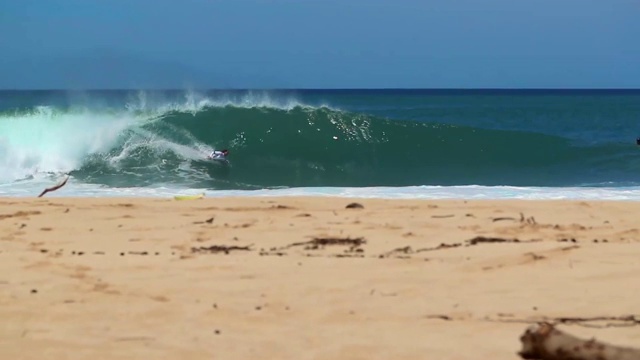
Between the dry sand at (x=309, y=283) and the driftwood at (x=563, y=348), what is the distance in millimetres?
153

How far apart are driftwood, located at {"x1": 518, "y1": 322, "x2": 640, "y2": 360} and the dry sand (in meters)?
0.15

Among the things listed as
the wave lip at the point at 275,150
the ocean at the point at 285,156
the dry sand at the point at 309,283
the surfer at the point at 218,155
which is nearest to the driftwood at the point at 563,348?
the dry sand at the point at 309,283

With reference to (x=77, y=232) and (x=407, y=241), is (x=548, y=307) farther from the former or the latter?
(x=77, y=232)

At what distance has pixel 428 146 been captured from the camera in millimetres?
22500

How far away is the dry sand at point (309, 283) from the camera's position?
415 cm

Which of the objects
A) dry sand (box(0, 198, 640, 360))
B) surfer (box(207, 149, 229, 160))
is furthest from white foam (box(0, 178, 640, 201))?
surfer (box(207, 149, 229, 160))

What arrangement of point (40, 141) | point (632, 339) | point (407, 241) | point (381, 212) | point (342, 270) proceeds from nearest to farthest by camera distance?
point (632, 339), point (342, 270), point (407, 241), point (381, 212), point (40, 141)

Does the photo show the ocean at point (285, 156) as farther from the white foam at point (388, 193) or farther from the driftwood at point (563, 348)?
the driftwood at point (563, 348)

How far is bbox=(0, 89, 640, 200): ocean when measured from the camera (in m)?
14.5

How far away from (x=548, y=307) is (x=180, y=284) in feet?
7.38

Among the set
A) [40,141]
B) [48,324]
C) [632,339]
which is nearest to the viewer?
[632,339]

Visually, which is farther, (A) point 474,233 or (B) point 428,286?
(A) point 474,233

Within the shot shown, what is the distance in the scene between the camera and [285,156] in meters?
20.0

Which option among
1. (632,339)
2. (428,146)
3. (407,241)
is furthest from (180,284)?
(428,146)
